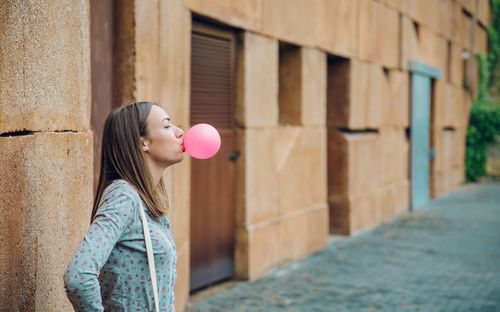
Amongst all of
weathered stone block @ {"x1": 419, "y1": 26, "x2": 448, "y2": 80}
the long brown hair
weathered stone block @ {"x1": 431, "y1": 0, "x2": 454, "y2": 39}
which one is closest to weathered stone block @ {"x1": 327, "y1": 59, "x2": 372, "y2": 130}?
weathered stone block @ {"x1": 419, "y1": 26, "x2": 448, "y2": 80}

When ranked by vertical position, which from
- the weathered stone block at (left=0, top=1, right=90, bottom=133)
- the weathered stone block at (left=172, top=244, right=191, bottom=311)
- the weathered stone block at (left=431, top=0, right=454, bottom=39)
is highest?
the weathered stone block at (left=431, top=0, right=454, bottom=39)

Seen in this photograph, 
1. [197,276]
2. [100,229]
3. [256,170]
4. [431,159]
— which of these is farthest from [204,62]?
[431,159]

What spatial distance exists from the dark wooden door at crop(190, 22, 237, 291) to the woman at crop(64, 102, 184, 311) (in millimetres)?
4522

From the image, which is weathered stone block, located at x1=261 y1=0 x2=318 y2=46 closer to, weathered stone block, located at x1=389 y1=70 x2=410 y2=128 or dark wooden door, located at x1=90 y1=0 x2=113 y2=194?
dark wooden door, located at x1=90 y1=0 x2=113 y2=194

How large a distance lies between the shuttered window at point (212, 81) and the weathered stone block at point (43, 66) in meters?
3.33

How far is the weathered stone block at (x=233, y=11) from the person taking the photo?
6.79 meters

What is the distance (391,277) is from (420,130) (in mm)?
7873

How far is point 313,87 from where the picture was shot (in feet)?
31.8

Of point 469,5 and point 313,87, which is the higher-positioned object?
point 469,5

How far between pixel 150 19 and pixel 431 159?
40.6ft

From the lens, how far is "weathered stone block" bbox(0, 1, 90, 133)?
2.96m

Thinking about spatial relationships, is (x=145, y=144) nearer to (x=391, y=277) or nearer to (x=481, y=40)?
(x=391, y=277)

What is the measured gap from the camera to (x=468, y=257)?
9.43 metres

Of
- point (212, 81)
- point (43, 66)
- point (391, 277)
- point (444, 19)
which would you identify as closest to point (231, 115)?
point (212, 81)
